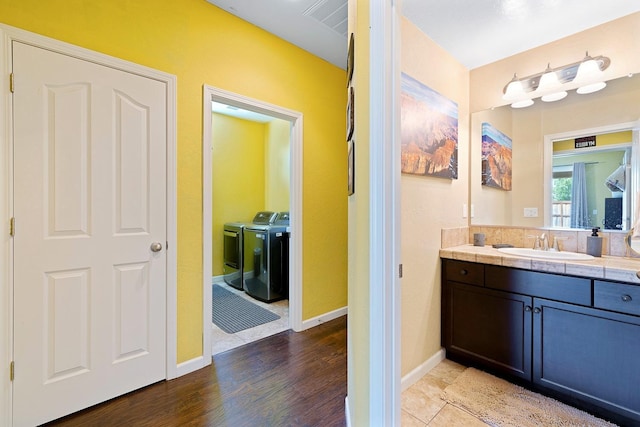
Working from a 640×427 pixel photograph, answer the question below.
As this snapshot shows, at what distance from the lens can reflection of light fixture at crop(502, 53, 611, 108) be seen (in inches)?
73.7

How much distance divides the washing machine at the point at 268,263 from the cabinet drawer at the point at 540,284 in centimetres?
221

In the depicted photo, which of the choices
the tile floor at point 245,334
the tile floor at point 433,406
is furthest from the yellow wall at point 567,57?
the tile floor at point 245,334

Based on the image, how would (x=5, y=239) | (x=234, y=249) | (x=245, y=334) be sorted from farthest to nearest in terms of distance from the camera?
(x=234, y=249), (x=245, y=334), (x=5, y=239)

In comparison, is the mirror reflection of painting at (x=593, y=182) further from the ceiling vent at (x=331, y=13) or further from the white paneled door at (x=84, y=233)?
the white paneled door at (x=84, y=233)

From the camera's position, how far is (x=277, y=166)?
4.52 meters

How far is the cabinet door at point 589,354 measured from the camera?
1.42 m

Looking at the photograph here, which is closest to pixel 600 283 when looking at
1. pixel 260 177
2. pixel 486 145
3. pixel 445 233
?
pixel 445 233

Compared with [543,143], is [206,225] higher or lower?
lower

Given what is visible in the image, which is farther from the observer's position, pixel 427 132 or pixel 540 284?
pixel 427 132

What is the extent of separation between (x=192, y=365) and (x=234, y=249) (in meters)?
2.12

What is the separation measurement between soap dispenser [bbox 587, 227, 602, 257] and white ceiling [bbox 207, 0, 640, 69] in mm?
1379

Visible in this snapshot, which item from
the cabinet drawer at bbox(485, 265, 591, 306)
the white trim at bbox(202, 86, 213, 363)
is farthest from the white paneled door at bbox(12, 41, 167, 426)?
the cabinet drawer at bbox(485, 265, 591, 306)

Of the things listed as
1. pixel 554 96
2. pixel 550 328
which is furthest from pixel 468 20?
pixel 550 328

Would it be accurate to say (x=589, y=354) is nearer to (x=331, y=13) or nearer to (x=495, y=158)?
(x=495, y=158)
